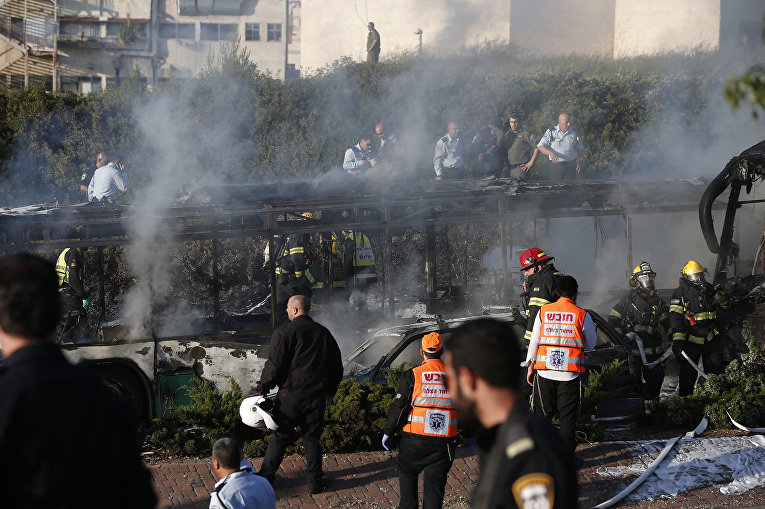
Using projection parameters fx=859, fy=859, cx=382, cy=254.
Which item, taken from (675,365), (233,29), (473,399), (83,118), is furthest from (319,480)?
(233,29)

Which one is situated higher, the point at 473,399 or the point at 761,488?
the point at 473,399

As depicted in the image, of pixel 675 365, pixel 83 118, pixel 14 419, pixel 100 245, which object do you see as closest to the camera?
pixel 14 419

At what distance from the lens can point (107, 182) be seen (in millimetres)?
14711

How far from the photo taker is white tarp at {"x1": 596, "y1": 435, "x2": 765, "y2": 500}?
22.5 ft

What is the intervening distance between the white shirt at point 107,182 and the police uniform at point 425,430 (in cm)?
1017

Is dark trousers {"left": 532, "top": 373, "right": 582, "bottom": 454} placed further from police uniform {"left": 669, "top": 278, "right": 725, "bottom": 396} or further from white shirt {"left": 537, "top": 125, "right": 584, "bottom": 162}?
white shirt {"left": 537, "top": 125, "right": 584, "bottom": 162}

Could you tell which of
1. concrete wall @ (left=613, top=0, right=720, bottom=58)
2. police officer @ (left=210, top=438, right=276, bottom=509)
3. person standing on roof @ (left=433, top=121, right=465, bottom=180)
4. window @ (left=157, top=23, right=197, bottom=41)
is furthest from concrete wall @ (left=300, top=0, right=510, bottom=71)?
police officer @ (left=210, top=438, right=276, bottom=509)

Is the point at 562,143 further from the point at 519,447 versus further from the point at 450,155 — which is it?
the point at 519,447

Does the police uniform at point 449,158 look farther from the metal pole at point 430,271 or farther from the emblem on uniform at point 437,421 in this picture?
the emblem on uniform at point 437,421

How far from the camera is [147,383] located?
875 cm

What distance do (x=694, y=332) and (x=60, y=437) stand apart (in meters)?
9.04

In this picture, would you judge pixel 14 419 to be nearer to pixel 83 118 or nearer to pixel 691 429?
pixel 691 429

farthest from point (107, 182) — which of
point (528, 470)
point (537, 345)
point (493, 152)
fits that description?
point (528, 470)

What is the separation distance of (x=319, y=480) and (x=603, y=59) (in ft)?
97.8
